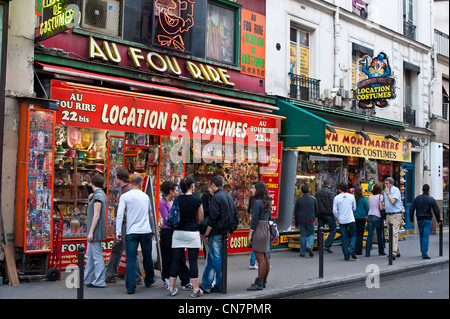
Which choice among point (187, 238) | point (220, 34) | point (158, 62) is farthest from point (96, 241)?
point (220, 34)

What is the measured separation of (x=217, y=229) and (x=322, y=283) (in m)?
2.49

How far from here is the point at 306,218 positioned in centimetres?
1338

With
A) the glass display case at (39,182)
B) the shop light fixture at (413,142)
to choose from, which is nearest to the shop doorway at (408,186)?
the shop light fixture at (413,142)

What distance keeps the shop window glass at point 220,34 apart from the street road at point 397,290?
6.83 meters

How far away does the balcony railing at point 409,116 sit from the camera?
2082cm

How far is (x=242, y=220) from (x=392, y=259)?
3.95 metres

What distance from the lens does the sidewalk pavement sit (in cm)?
809

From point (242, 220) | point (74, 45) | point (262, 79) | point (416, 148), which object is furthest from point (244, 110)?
point (416, 148)

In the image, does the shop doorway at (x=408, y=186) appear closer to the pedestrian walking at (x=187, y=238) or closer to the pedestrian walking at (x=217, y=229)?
the pedestrian walking at (x=217, y=229)

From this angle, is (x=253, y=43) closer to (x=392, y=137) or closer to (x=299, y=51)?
(x=299, y=51)

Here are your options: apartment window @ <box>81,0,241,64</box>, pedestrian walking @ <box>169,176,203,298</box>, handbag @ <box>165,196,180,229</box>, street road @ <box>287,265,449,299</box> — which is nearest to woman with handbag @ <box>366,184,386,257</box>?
street road @ <box>287,265,449,299</box>

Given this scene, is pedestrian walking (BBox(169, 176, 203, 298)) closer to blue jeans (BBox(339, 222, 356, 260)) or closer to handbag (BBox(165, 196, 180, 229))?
handbag (BBox(165, 196, 180, 229))

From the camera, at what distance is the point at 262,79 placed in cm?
1459

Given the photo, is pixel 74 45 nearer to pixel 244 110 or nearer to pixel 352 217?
pixel 244 110
